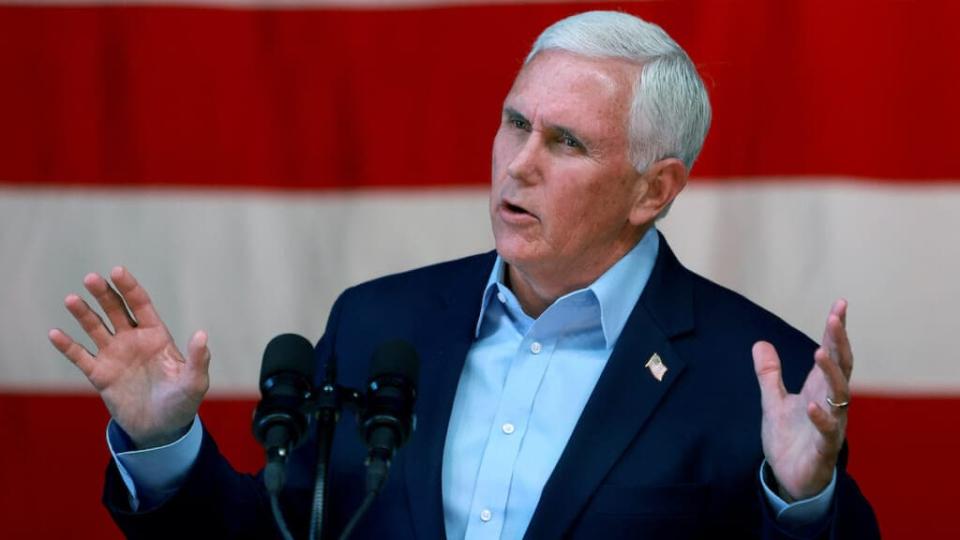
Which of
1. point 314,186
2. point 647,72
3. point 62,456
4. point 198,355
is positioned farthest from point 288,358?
point 62,456

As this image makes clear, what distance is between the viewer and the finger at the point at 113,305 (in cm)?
191

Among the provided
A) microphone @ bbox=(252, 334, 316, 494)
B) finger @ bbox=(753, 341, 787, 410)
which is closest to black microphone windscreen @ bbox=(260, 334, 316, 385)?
microphone @ bbox=(252, 334, 316, 494)

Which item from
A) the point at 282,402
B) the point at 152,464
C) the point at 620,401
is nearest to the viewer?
the point at 282,402

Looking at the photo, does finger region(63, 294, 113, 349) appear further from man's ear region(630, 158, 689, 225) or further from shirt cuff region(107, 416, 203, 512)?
man's ear region(630, 158, 689, 225)

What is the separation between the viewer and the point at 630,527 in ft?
6.74

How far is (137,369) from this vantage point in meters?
1.97

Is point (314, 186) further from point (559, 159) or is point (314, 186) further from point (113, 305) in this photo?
point (113, 305)

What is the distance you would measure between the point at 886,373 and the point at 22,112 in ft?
5.59

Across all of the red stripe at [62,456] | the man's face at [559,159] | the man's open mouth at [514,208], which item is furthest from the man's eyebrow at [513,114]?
the red stripe at [62,456]

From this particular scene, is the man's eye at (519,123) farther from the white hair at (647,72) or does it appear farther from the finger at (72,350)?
the finger at (72,350)

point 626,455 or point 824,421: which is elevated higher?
point 824,421

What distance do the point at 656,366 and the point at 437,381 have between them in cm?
31

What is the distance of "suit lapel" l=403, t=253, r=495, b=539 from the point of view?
6.91ft

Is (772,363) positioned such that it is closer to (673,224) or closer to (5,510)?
(673,224)
